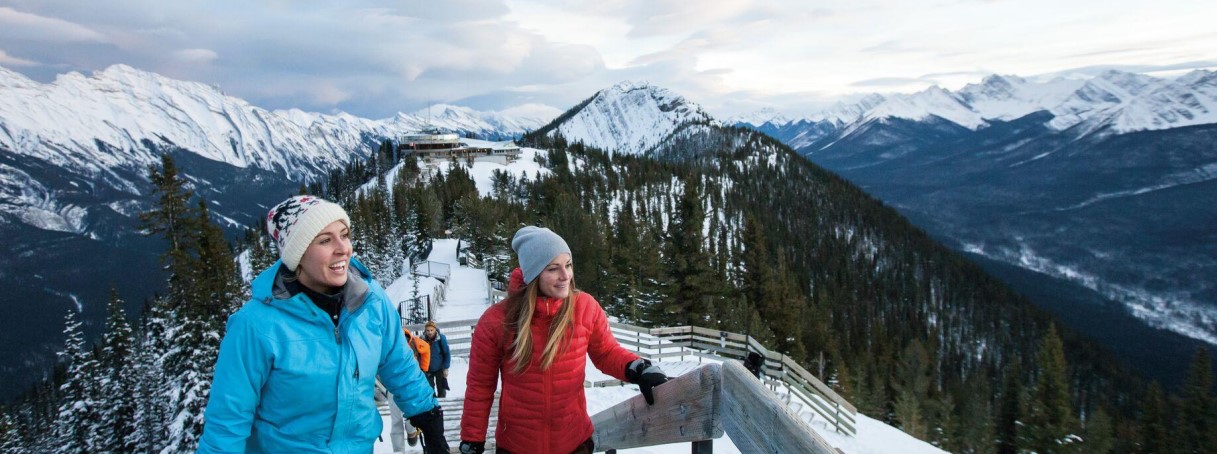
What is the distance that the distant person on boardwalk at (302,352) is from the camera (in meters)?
2.13

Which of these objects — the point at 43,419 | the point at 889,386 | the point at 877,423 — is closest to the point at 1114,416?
the point at 889,386

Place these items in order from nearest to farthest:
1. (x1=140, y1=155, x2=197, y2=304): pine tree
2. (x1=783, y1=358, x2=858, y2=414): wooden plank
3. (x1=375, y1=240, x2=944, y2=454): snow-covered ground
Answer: (x1=375, y1=240, x2=944, y2=454): snow-covered ground, (x1=783, y1=358, x2=858, y2=414): wooden plank, (x1=140, y1=155, x2=197, y2=304): pine tree

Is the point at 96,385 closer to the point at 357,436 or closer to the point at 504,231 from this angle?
the point at 504,231

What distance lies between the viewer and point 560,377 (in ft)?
9.35

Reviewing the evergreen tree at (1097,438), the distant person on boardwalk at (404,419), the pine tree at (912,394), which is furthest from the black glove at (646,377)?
the evergreen tree at (1097,438)

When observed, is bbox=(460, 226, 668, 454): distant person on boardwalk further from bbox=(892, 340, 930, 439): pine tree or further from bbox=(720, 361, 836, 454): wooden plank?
bbox=(892, 340, 930, 439): pine tree

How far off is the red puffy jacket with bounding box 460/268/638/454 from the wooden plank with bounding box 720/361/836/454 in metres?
0.84

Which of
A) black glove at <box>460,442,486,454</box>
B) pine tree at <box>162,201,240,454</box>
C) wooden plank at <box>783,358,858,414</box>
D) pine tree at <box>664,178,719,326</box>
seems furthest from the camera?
pine tree at <box>664,178,719,326</box>

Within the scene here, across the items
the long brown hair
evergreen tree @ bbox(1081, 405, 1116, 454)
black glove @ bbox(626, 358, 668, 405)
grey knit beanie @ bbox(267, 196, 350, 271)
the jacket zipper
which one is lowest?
evergreen tree @ bbox(1081, 405, 1116, 454)

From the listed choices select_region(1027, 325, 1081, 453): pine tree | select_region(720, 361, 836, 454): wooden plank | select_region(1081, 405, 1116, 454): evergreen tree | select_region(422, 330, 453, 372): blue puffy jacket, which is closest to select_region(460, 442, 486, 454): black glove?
select_region(720, 361, 836, 454): wooden plank

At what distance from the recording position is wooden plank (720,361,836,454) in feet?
4.89

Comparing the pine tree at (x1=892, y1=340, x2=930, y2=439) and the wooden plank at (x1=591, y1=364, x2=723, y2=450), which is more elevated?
the wooden plank at (x1=591, y1=364, x2=723, y2=450)

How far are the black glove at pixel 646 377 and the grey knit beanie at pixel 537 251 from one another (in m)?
0.66

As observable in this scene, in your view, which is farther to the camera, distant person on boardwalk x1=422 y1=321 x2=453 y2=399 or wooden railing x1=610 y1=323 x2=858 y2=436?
wooden railing x1=610 y1=323 x2=858 y2=436
